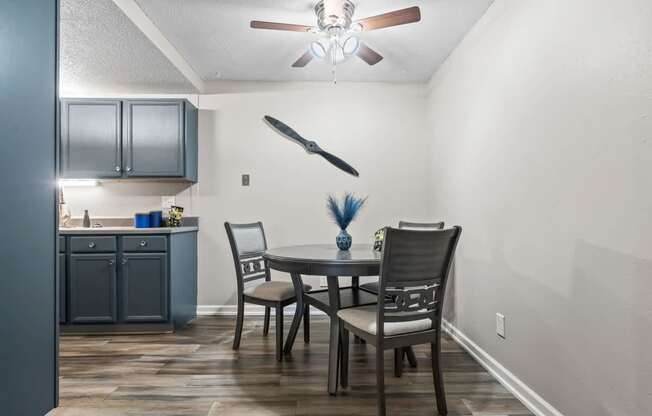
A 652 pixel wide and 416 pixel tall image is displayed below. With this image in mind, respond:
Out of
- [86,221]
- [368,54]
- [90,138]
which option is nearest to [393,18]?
[368,54]

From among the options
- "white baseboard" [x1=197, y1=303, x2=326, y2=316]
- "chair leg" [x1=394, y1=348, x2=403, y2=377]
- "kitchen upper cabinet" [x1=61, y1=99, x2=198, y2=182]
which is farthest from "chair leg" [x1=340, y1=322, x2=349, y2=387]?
"kitchen upper cabinet" [x1=61, y1=99, x2=198, y2=182]

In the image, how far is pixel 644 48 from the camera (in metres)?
1.26

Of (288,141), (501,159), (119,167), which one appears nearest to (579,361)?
(501,159)

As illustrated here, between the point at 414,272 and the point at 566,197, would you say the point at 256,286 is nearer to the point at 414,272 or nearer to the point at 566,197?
the point at 414,272

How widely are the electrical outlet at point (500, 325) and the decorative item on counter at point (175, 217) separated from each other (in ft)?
9.39

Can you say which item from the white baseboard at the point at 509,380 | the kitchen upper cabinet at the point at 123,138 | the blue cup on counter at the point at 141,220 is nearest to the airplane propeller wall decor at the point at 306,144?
the kitchen upper cabinet at the point at 123,138

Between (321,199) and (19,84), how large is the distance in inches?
104

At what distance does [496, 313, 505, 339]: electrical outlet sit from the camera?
87.9 inches

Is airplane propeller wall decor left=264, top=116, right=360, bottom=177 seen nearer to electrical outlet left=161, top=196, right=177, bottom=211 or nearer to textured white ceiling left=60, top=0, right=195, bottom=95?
textured white ceiling left=60, top=0, right=195, bottom=95

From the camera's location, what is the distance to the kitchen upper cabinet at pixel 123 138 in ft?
11.1

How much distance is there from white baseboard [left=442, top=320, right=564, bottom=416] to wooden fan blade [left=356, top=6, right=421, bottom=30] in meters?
2.04

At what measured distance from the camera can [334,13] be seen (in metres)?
2.23

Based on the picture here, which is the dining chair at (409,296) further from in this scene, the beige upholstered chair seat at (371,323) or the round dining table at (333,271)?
the round dining table at (333,271)

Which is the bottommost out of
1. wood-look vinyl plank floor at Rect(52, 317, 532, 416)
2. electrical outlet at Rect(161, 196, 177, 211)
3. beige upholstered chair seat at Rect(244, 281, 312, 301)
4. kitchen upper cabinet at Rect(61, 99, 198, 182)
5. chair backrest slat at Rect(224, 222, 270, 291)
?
wood-look vinyl plank floor at Rect(52, 317, 532, 416)
